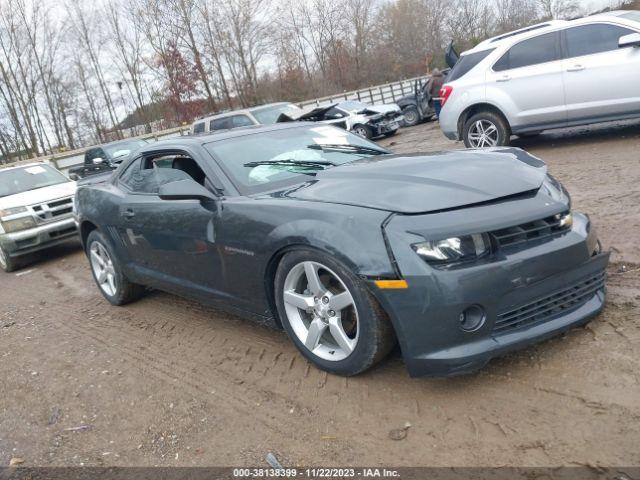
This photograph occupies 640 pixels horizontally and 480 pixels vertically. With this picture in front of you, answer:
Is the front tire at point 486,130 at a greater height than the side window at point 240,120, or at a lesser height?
lesser

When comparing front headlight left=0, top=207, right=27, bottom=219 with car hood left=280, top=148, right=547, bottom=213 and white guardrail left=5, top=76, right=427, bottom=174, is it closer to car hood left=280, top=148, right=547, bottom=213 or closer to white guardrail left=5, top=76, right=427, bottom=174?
car hood left=280, top=148, right=547, bottom=213

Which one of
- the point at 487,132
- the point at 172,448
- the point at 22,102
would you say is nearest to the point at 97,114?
the point at 22,102

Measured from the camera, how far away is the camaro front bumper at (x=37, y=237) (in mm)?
7652

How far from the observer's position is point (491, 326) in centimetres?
242

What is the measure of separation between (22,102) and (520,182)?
1413 inches

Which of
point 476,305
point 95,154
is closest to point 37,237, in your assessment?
point 95,154

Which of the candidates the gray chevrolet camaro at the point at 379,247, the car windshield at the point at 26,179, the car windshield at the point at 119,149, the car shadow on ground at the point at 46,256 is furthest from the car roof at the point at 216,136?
the car windshield at the point at 119,149

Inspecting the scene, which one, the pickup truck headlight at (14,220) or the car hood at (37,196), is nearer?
the pickup truck headlight at (14,220)

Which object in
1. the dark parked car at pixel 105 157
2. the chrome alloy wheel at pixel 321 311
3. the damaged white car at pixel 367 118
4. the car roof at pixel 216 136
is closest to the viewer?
the chrome alloy wheel at pixel 321 311

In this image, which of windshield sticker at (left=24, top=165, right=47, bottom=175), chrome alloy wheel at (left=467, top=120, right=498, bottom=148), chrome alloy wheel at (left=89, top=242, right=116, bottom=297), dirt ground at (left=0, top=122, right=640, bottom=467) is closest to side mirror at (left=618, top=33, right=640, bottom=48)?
chrome alloy wheel at (left=467, top=120, right=498, bottom=148)

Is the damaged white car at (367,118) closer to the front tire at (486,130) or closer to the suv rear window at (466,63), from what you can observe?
the suv rear window at (466,63)

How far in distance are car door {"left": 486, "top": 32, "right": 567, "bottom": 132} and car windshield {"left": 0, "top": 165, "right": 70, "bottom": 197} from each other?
744 centimetres

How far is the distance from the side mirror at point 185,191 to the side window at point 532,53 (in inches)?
240

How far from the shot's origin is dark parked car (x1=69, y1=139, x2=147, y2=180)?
1218 centimetres
